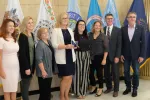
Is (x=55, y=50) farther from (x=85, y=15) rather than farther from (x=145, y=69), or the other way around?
(x=145, y=69)

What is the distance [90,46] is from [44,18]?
1.00 metres

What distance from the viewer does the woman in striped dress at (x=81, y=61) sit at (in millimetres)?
3916

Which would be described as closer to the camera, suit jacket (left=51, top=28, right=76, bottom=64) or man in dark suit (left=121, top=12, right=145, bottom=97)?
suit jacket (left=51, top=28, right=76, bottom=64)

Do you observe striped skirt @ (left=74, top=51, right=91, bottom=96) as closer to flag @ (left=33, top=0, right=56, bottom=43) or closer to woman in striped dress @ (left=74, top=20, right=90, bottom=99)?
woman in striped dress @ (left=74, top=20, right=90, bottom=99)

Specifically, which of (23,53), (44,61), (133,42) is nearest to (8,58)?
(23,53)

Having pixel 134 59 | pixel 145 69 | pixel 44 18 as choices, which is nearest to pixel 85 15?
pixel 44 18

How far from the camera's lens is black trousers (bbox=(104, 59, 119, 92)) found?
4245 millimetres

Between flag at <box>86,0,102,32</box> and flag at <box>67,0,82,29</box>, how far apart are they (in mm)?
229

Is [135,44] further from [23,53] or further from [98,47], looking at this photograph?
[23,53]

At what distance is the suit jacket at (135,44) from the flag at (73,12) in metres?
0.96

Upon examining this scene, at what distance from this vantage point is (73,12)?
4.58 meters

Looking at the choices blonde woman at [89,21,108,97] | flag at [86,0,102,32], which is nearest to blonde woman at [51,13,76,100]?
blonde woman at [89,21,108,97]

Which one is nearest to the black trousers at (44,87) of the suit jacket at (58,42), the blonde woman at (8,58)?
the suit jacket at (58,42)

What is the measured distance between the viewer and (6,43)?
9.91ft
